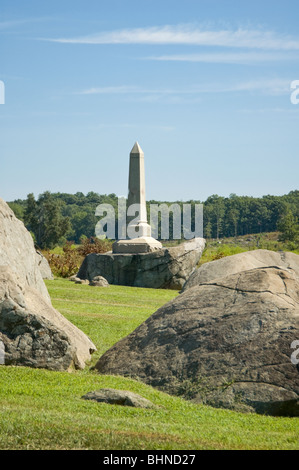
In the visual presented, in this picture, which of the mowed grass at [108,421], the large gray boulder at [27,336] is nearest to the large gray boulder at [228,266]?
the mowed grass at [108,421]

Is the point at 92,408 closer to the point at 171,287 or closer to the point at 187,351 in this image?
the point at 187,351

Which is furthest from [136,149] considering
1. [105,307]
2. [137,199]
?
[105,307]

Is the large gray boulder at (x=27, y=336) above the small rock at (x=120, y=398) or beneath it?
above

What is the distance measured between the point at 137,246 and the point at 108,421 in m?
20.0

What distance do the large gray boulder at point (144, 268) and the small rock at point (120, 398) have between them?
17815 millimetres

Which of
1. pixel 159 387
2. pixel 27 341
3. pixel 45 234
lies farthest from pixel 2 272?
pixel 45 234

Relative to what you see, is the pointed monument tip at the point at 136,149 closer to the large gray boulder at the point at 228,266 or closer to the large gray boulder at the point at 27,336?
the large gray boulder at the point at 228,266

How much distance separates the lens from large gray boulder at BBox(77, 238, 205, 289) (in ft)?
81.1

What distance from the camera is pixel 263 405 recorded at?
7016 mm

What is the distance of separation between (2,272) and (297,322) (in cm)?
414

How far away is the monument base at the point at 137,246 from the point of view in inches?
1013

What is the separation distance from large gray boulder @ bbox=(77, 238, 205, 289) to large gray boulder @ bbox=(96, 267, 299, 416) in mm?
15558

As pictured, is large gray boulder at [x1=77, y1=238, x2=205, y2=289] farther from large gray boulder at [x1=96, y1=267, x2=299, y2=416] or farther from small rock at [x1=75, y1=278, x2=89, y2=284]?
large gray boulder at [x1=96, y1=267, x2=299, y2=416]

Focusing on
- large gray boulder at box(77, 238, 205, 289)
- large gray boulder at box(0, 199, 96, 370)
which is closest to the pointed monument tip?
large gray boulder at box(77, 238, 205, 289)
